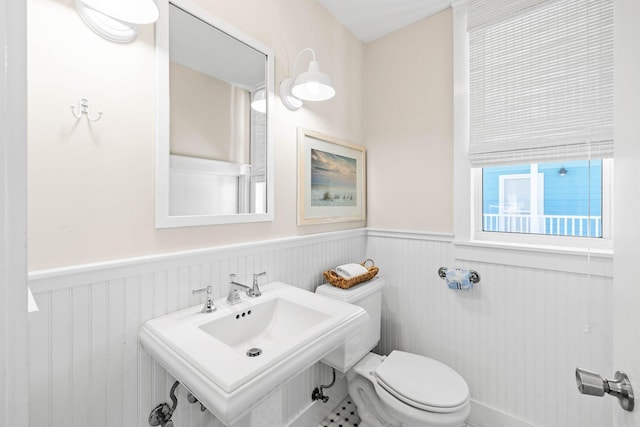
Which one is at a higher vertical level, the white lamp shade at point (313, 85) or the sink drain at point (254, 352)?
the white lamp shade at point (313, 85)

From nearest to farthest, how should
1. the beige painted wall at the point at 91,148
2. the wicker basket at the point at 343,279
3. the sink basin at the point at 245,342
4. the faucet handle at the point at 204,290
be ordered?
1. the sink basin at the point at 245,342
2. the beige painted wall at the point at 91,148
3. the faucet handle at the point at 204,290
4. the wicker basket at the point at 343,279

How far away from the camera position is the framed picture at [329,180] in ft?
5.29

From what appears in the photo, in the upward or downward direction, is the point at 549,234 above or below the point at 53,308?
above

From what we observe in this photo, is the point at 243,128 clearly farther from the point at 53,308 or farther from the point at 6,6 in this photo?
the point at 6,6

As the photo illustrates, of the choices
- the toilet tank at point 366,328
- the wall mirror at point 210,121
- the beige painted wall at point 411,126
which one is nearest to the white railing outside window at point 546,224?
the beige painted wall at point 411,126

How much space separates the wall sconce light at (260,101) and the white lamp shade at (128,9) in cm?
52

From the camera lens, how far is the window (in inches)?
50.8

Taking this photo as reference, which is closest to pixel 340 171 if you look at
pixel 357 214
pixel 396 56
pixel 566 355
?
pixel 357 214

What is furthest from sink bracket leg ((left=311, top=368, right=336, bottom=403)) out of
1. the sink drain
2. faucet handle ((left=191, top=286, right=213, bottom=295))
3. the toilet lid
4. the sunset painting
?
the sunset painting

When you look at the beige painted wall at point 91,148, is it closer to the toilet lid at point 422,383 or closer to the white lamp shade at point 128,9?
the white lamp shade at point 128,9

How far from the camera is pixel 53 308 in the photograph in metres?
0.81

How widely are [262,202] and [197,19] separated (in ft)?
2.63

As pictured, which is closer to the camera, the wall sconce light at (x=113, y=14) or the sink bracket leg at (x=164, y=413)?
the wall sconce light at (x=113, y=14)

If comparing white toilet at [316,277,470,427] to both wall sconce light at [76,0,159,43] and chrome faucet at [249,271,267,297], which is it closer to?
chrome faucet at [249,271,267,297]
